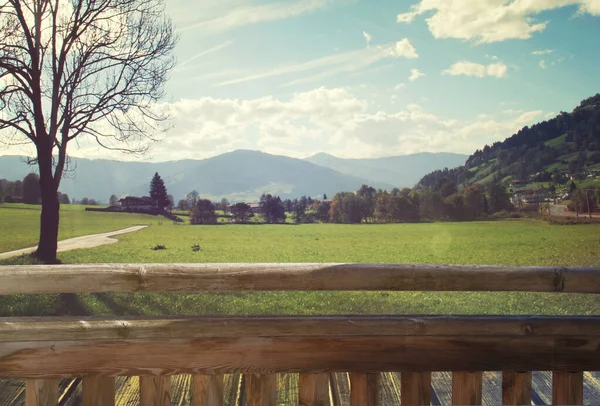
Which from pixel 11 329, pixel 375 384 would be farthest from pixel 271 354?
pixel 11 329

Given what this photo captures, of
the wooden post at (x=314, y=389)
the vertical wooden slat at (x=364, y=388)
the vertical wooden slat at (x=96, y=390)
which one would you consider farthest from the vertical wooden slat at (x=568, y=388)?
the vertical wooden slat at (x=96, y=390)

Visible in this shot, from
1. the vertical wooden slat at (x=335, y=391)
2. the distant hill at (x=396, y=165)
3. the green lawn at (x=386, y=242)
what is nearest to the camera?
the vertical wooden slat at (x=335, y=391)

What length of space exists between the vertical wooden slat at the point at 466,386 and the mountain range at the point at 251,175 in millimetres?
4656

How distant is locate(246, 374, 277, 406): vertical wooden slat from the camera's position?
2.03 meters

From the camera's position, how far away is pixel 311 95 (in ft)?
21.8

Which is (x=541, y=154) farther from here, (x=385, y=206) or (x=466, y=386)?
(x=466, y=386)

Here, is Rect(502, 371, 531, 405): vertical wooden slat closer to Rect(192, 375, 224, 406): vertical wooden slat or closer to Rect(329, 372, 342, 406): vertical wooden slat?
Rect(192, 375, 224, 406): vertical wooden slat

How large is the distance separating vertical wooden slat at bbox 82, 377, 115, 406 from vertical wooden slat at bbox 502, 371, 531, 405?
1851 mm

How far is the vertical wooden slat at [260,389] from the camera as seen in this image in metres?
2.03

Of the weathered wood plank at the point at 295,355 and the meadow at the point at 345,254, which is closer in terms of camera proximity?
the weathered wood plank at the point at 295,355

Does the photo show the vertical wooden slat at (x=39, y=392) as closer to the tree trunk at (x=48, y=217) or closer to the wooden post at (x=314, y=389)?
the wooden post at (x=314, y=389)

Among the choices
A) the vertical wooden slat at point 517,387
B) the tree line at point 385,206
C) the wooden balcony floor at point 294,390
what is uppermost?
the tree line at point 385,206

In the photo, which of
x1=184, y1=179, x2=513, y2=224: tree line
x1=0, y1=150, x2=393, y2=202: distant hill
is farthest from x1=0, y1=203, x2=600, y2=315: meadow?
x1=0, y1=150, x2=393, y2=202: distant hill

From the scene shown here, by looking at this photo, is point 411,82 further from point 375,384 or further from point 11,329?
point 11,329
